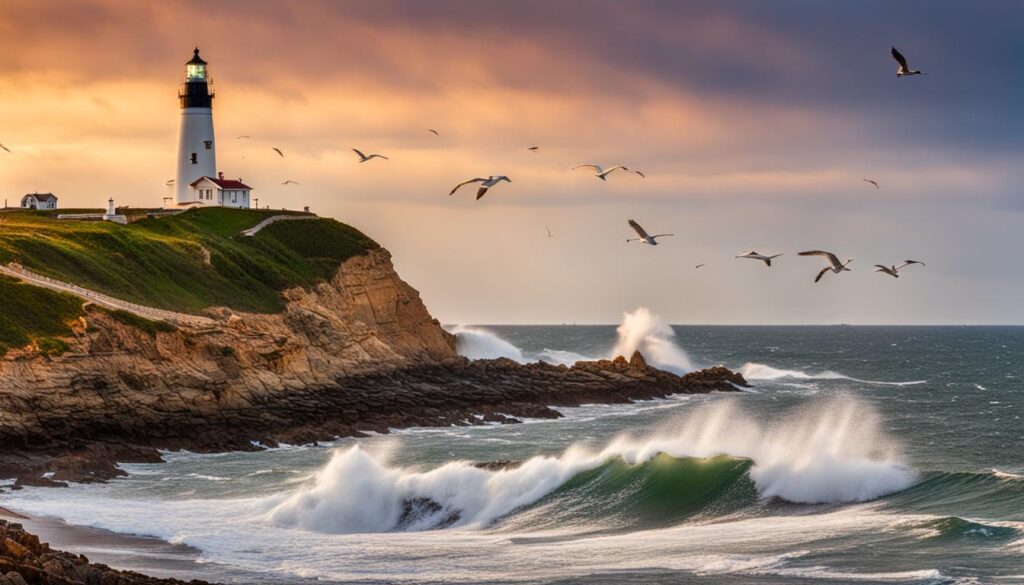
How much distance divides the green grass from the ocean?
653 centimetres

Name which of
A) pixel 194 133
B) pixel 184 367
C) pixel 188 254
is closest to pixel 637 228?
pixel 184 367

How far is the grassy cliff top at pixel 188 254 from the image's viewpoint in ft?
193

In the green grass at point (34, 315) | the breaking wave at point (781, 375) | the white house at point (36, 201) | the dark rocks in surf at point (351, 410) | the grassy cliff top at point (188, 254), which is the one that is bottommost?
the dark rocks in surf at point (351, 410)

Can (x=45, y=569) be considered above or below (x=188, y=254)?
below

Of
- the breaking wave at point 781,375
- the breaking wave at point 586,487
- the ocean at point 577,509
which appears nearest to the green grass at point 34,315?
the ocean at point 577,509

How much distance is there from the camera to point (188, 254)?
68.2 metres

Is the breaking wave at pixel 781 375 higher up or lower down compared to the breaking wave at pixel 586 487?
higher up

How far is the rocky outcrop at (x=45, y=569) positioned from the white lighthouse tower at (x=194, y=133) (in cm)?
6298

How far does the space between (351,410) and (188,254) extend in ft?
55.5

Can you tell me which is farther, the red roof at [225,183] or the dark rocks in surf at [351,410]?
the red roof at [225,183]

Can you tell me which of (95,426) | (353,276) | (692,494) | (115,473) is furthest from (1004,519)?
(353,276)

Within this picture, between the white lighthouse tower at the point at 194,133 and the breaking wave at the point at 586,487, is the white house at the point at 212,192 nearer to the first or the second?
the white lighthouse tower at the point at 194,133

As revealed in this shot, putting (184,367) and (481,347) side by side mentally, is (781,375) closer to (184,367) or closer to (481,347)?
(481,347)

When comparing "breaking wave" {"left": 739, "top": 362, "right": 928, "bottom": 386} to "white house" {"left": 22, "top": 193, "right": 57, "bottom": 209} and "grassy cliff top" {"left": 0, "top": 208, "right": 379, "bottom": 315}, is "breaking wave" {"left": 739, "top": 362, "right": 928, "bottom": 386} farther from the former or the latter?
"white house" {"left": 22, "top": 193, "right": 57, "bottom": 209}
